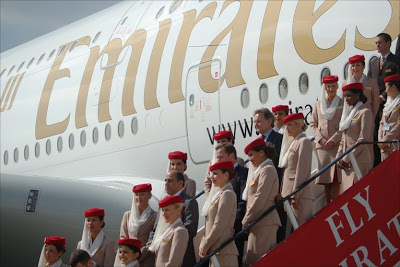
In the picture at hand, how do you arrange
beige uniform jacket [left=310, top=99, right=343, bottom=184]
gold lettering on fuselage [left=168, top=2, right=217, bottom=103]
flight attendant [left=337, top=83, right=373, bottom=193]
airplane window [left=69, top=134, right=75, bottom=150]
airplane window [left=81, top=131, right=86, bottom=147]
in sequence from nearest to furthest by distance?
flight attendant [left=337, top=83, right=373, bottom=193] → beige uniform jacket [left=310, top=99, right=343, bottom=184] → gold lettering on fuselage [left=168, top=2, right=217, bottom=103] → airplane window [left=81, top=131, right=86, bottom=147] → airplane window [left=69, top=134, right=75, bottom=150]

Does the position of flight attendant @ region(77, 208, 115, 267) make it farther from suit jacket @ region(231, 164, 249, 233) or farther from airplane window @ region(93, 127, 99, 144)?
airplane window @ region(93, 127, 99, 144)

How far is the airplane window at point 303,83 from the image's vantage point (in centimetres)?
912

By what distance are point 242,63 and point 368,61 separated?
2.17 m

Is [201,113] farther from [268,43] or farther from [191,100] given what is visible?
[268,43]

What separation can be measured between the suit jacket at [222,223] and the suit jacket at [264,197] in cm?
15

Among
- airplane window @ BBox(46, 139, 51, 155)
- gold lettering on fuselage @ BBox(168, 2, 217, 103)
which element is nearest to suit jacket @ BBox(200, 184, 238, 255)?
gold lettering on fuselage @ BBox(168, 2, 217, 103)

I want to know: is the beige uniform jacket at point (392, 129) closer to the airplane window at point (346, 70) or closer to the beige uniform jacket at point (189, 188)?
the airplane window at point (346, 70)

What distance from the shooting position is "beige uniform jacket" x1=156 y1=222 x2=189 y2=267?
22.4 feet

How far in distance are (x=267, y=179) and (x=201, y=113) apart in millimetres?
4162

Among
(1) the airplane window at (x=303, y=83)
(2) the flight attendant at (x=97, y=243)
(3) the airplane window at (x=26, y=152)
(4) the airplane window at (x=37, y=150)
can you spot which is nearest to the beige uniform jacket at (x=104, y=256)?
(2) the flight attendant at (x=97, y=243)

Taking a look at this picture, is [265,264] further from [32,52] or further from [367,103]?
[32,52]

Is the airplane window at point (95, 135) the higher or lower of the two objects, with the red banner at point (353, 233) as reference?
higher

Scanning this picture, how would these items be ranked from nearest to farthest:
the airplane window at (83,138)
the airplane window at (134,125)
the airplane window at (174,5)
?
the airplane window at (134,125) < the airplane window at (174,5) < the airplane window at (83,138)

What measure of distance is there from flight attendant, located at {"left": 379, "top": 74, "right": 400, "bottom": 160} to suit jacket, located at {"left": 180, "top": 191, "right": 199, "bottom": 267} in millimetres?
1790
